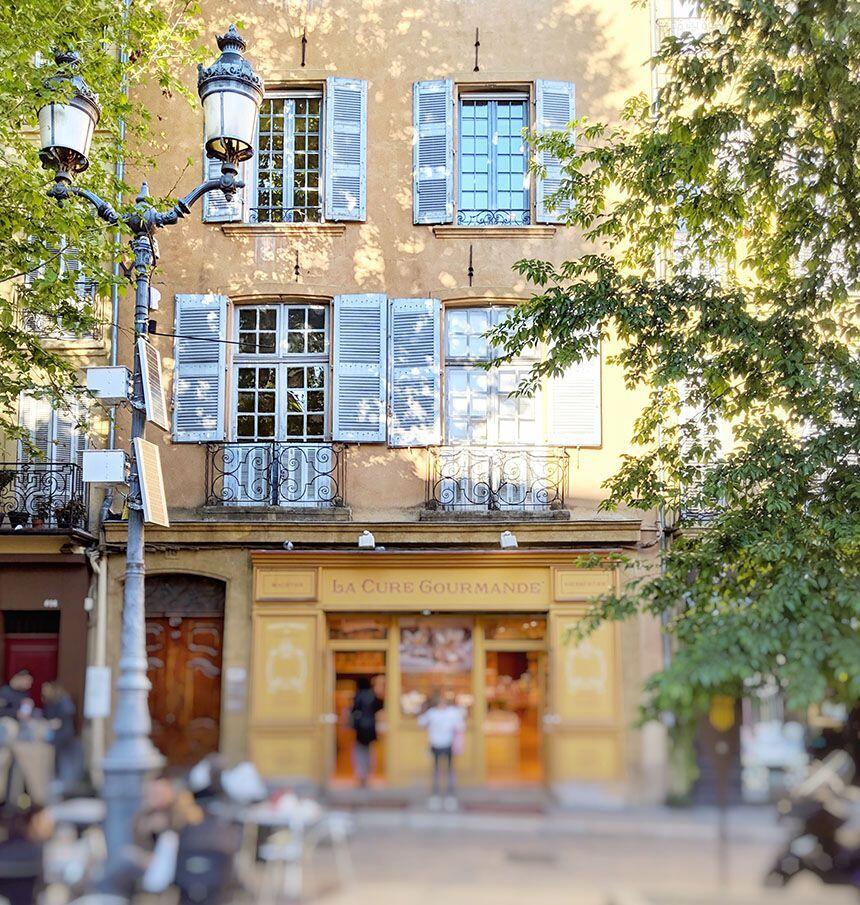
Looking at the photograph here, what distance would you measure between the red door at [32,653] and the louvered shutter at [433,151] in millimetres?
7023

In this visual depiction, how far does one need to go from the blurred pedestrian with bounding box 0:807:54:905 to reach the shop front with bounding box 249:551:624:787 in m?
7.90

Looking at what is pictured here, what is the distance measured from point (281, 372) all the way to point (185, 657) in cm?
376

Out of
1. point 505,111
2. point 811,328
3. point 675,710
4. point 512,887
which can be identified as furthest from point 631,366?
point 505,111

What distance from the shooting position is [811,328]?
8.80 m

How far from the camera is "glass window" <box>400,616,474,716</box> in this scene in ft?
44.2

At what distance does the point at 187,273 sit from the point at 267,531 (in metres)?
3.53

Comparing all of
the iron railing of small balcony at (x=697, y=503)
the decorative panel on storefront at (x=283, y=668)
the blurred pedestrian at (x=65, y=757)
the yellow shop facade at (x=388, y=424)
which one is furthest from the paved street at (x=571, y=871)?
the decorative panel on storefront at (x=283, y=668)

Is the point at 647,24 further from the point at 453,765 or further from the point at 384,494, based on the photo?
the point at 453,765

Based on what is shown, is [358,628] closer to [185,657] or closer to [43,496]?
[185,657]

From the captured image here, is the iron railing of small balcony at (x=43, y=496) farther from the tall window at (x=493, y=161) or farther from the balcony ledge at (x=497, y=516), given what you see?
the tall window at (x=493, y=161)

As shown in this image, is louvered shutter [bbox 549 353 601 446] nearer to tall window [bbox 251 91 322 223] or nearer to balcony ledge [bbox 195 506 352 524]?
balcony ledge [bbox 195 506 352 524]

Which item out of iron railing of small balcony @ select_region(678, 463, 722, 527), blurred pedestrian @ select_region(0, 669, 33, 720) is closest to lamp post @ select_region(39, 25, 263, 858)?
blurred pedestrian @ select_region(0, 669, 33, 720)

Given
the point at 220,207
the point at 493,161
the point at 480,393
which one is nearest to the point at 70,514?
the point at 220,207

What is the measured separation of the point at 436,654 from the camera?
1355 cm
